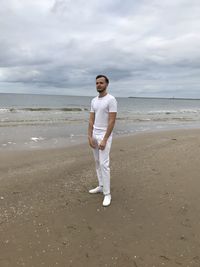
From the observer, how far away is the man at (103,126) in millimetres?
5348

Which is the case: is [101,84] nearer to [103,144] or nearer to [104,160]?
[103,144]

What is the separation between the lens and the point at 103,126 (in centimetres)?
552

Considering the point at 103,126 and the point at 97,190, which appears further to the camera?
the point at 97,190

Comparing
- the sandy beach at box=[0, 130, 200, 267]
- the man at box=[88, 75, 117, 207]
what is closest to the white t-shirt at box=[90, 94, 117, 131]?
the man at box=[88, 75, 117, 207]

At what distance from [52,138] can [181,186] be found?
9.44 metres

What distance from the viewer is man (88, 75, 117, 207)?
211 inches

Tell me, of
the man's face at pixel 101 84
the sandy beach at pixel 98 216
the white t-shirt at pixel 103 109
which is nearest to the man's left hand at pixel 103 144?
the white t-shirt at pixel 103 109

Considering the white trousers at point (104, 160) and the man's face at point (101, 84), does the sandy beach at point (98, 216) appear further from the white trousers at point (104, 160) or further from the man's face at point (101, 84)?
the man's face at point (101, 84)

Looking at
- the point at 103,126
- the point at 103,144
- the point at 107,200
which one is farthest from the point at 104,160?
the point at 107,200

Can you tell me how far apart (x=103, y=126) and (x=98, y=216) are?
1.60 meters

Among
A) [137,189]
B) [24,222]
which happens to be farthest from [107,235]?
[137,189]

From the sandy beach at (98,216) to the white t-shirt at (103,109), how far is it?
143cm

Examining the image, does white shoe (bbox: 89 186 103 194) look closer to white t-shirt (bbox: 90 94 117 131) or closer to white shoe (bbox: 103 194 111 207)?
white shoe (bbox: 103 194 111 207)

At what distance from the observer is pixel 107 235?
14.4 feet
